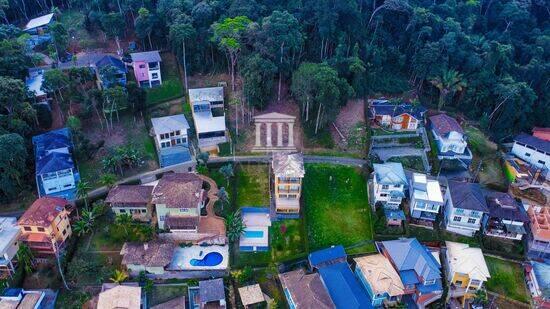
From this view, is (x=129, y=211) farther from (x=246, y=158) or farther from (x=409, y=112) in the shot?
(x=409, y=112)

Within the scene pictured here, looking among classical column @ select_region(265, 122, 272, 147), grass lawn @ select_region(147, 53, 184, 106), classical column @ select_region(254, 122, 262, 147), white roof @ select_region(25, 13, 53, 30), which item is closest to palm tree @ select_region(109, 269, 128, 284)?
classical column @ select_region(254, 122, 262, 147)

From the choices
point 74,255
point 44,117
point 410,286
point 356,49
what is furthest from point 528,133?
point 44,117

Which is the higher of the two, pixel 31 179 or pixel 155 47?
pixel 155 47

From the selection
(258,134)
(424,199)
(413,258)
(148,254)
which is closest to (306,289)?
(413,258)

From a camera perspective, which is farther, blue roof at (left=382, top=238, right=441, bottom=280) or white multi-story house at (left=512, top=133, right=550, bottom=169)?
white multi-story house at (left=512, top=133, right=550, bottom=169)

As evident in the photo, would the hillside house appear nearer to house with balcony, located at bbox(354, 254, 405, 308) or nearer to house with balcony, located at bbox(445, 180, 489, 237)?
house with balcony, located at bbox(445, 180, 489, 237)

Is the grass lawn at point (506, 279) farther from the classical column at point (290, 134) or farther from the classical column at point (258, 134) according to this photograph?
the classical column at point (258, 134)

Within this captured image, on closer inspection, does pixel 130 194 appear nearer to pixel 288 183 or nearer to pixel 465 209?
pixel 288 183
